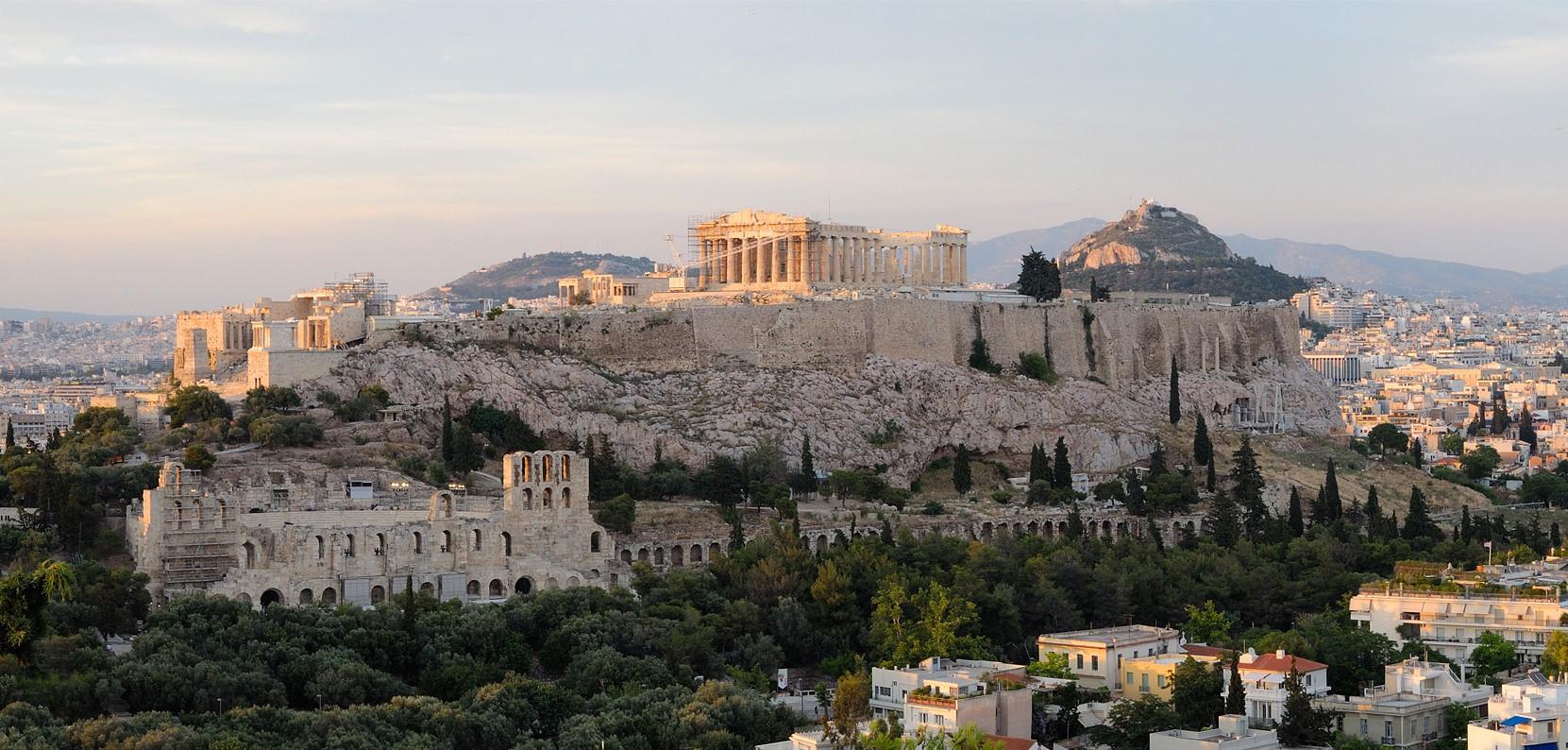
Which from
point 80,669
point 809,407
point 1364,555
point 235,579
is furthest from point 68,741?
point 809,407

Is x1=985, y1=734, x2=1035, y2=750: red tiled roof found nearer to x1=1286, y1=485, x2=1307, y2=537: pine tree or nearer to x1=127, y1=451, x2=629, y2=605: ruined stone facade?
x1=127, y1=451, x2=629, y2=605: ruined stone facade

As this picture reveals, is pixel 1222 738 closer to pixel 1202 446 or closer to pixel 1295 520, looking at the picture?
pixel 1295 520

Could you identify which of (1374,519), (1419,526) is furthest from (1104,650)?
(1374,519)

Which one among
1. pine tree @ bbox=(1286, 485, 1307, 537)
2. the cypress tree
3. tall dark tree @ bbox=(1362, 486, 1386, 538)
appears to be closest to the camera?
tall dark tree @ bbox=(1362, 486, 1386, 538)

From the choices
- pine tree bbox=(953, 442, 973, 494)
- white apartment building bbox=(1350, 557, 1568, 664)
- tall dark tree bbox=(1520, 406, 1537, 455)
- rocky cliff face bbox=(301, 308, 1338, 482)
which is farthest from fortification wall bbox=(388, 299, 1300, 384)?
white apartment building bbox=(1350, 557, 1568, 664)

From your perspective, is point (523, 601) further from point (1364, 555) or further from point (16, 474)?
point (1364, 555)

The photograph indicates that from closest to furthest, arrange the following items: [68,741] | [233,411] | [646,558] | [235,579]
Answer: [68,741], [235,579], [646,558], [233,411]
